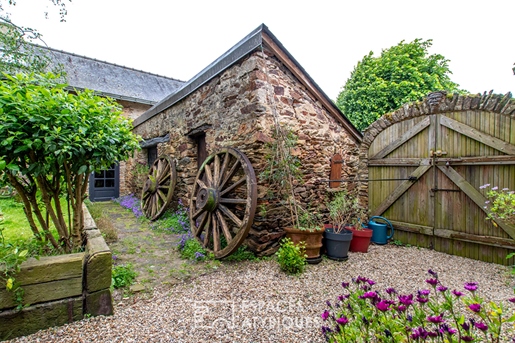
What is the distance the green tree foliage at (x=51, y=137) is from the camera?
1882 mm

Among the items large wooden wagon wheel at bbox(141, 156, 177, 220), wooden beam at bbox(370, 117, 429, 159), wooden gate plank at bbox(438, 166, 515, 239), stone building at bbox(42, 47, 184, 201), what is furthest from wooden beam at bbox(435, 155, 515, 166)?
stone building at bbox(42, 47, 184, 201)

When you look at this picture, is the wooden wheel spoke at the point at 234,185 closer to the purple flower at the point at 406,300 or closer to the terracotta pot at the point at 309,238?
the terracotta pot at the point at 309,238

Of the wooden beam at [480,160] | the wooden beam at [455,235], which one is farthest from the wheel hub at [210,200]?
the wooden beam at [480,160]

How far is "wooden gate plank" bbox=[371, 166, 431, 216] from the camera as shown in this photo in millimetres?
4029

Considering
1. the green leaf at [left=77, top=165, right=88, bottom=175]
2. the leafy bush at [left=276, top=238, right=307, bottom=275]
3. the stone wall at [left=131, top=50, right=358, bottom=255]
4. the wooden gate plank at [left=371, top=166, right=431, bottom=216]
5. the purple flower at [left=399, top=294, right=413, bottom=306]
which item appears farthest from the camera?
the wooden gate plank at [left=371, top=166, right=431, bottom=216]

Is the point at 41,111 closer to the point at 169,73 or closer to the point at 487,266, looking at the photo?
the point at 487,266

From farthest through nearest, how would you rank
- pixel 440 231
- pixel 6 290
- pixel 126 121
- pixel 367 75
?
pixel 367 75
pixel 440 231
pixel 126 121
pixel 6 290

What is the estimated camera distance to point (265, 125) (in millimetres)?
3367

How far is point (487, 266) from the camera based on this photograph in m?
3.28

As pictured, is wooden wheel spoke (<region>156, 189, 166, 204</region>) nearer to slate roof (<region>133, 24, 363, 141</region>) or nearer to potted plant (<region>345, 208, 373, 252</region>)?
slate roof (<region>133, 24, 363, 141</region>)

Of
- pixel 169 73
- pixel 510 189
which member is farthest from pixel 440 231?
pixel 169 73

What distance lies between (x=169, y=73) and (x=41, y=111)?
12.1 m

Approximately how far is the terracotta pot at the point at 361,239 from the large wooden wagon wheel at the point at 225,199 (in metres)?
1.73

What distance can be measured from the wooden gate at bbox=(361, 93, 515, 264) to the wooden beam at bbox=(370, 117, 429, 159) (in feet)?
0.05
